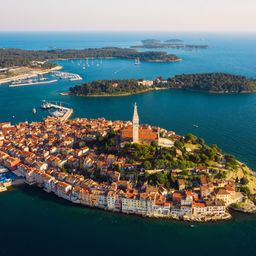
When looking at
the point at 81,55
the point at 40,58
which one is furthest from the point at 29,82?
the point at 81,55

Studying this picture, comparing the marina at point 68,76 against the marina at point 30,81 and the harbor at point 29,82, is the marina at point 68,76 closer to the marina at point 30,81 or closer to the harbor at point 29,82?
the marina at point 30,81

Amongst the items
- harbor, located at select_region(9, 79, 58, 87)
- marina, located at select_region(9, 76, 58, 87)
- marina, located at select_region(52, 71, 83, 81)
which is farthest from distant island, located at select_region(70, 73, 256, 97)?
marina, located at select_region(9, 76, 58, 87)

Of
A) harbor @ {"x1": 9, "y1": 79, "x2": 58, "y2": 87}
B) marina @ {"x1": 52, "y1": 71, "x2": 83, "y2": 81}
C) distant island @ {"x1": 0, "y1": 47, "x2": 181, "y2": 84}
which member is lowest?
harbor @ {"x1": 9, "y1": 79, "x2": 58, "y2": 87}

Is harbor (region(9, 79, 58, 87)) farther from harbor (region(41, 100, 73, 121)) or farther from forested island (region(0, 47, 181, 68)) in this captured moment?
forested island (region(0, 47, 181, 68))

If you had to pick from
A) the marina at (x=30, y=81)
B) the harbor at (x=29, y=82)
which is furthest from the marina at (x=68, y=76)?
the harbor at (x=29, y=82)

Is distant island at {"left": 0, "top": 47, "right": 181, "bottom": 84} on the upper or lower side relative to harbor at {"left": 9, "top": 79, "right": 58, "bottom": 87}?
upper

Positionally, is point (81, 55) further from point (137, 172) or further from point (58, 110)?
point (137, 172)
